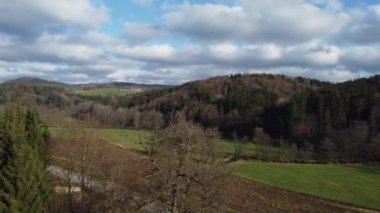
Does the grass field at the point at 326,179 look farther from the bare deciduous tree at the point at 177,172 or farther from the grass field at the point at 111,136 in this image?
the bare deciduous tree at the point at 177,172

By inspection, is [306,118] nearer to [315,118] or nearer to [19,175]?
[315,118]

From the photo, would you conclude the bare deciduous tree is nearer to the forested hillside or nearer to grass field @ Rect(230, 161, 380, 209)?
grass field @ Rect(230, 161, 380, 209)

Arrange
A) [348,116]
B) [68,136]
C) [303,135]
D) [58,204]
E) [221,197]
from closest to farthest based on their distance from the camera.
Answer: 1. [221,197]
2. [58,204]
3. [68,136]
4. [303,135]
5. [348,116]

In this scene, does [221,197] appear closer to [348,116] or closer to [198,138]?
[198,138]

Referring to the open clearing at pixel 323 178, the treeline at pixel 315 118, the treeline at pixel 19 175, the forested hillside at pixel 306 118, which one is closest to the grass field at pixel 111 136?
the open clearing at pixel 323 178

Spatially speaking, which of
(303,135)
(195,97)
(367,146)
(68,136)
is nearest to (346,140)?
(367,146)

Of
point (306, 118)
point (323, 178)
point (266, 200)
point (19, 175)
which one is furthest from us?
point (306, 118)

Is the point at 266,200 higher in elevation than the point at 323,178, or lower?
lower

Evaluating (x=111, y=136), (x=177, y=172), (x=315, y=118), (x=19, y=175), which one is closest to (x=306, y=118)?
(x=315, y=118)
